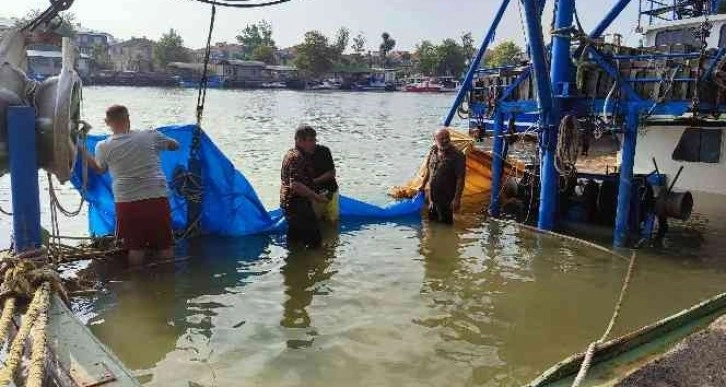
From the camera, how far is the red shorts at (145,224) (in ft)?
22.3

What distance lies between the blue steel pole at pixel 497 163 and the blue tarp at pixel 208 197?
431cm

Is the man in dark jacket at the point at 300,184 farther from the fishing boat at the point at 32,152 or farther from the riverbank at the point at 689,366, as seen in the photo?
the riverbank at the point at 689,366

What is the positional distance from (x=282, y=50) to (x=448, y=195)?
5762 inches

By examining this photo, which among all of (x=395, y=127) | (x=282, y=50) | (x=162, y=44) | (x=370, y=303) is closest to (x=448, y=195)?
(x=370, y=303)

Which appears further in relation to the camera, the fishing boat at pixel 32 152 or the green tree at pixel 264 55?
the green tree at pixel 264 55

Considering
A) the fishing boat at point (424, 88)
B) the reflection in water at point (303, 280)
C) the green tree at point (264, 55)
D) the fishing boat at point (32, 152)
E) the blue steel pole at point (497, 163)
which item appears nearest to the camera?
the fishing boat at point (32, 152)

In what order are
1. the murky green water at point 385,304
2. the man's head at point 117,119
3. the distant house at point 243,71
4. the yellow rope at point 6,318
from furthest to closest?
the distant house at point 243,71 → the man's head at point 117,119 → the murky green water at point 385,304 → the yellow rope at point 6,318

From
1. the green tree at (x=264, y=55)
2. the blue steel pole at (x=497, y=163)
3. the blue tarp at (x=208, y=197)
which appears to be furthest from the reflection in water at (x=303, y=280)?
the green tree at (x=264, y=55)

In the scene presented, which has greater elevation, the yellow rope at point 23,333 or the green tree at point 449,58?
the green tree at point 449,58

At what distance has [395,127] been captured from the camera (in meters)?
38.9

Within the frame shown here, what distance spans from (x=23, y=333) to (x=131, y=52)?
442 feet

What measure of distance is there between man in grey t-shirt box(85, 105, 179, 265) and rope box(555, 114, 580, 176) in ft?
17.9

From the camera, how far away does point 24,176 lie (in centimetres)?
517

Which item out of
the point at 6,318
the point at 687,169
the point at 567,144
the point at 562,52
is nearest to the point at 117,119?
the point at 6,318
